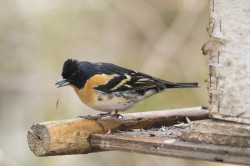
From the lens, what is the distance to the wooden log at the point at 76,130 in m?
4.13

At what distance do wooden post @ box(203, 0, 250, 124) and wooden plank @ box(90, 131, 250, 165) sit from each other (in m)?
0.33

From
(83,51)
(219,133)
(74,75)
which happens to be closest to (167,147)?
(219,133)

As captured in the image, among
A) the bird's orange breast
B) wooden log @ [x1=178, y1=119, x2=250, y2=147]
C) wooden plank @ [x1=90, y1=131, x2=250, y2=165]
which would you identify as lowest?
wooden plank @ [x1=90, y1=131, x2=250, y2=165]

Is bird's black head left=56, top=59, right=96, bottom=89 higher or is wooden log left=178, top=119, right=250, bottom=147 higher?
bird's black head left=56, top=59, right=96, bottom=89

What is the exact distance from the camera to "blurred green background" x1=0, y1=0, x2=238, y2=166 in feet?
28.2

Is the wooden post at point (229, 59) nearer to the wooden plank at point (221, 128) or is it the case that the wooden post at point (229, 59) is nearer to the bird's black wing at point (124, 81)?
the wooden plank at point (221, 128)

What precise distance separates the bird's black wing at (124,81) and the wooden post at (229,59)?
1489 millimetres

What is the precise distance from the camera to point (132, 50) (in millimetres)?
9422

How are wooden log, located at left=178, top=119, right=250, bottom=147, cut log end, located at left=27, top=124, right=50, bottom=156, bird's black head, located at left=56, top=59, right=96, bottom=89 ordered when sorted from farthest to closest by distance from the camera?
bird's black head, located at left=56, top=59, right=96, bottom=89 → cut log end, located at left=27, top=124, right=50, bottom=156 → wooden log, located at left=178, top=119, right=250, bottom=147

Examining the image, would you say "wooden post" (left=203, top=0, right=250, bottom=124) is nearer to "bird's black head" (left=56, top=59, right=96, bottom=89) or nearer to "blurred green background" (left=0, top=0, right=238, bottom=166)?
"bird's black head" (left=56, top=59, right=96, bottom=89)

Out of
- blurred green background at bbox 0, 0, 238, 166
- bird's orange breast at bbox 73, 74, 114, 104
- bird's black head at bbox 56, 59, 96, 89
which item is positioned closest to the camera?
bird's orange breast at bbox 73, 74, 114, 104

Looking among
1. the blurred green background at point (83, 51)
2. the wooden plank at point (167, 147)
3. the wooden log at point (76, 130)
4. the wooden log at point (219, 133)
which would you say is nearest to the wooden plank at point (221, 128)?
the wooden log at point (219, 133)

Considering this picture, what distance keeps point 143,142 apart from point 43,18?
17.6 ft

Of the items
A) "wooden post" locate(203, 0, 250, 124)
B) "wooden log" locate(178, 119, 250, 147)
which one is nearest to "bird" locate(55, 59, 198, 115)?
"wooden log" locate(178, 119, 250, 147)
